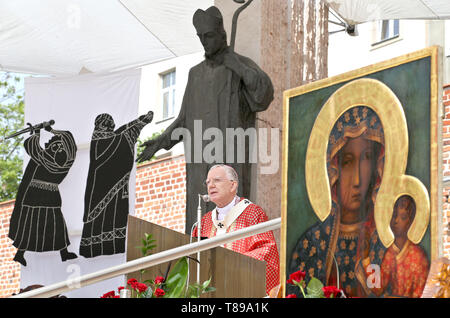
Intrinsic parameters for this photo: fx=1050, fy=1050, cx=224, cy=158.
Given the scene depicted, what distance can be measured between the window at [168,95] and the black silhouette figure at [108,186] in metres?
11.2

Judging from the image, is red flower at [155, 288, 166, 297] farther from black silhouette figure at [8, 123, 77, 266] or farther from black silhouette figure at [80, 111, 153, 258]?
black silhouette figure at [8, 123, 77, 266]

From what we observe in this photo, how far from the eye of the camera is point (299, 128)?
4.92 metres

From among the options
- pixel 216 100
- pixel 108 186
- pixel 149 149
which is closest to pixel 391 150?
pixel 216 100

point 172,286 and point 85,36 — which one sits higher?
point 85,36

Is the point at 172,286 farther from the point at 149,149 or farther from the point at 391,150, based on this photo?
the point at 149,149

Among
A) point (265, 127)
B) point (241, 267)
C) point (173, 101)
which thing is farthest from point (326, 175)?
point (173, 101)

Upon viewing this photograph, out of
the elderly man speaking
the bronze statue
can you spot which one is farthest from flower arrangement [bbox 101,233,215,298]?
the bronze statue

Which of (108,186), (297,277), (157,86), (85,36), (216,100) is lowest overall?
(297,277)

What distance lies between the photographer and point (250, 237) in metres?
6.67

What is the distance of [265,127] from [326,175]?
348cm

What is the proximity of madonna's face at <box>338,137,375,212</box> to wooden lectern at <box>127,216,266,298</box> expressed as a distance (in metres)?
0.94

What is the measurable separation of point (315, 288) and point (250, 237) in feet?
7.33

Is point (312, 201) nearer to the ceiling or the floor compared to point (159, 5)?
nearer to the floor
